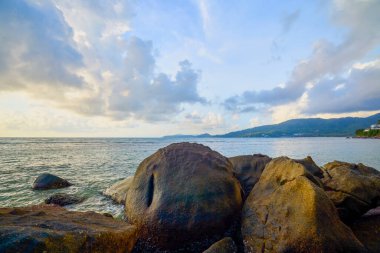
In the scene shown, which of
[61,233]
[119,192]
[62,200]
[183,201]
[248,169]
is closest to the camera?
[61,233]

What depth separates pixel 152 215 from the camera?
6.39 m

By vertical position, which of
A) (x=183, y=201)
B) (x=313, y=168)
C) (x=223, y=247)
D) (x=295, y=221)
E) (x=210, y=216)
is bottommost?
(x=223, y=247)

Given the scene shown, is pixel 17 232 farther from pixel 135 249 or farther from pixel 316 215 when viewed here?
pixel 316 215

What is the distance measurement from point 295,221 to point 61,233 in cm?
477

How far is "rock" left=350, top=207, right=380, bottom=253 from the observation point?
239 inches

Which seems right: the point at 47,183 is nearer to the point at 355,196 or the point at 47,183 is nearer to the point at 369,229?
the point at 355,196

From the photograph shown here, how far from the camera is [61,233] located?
4.33m

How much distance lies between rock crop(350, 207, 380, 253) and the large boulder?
3.22 metres

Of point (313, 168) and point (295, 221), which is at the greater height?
point (313, 168)

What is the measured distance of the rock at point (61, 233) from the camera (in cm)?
388

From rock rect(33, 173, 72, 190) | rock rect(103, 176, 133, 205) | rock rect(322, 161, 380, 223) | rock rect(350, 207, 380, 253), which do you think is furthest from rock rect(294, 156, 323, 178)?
rock rect(33, 173, 72, 190)

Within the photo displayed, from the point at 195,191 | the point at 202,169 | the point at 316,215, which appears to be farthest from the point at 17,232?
the point at 316,215

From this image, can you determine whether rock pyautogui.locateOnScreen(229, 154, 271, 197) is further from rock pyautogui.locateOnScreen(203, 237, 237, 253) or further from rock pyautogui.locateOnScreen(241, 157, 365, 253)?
rock pyautogui.locateOnScreen(203, 237, 237, 253)

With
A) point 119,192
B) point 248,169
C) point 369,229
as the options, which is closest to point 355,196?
point 369,229
